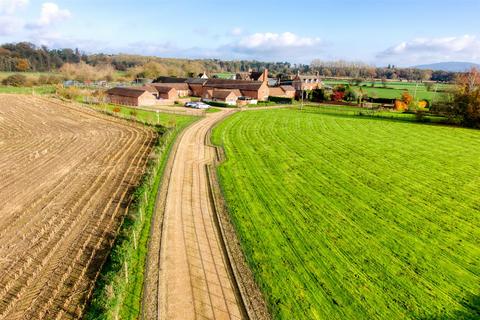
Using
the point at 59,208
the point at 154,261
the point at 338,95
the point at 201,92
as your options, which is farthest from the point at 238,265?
the point at 201,92

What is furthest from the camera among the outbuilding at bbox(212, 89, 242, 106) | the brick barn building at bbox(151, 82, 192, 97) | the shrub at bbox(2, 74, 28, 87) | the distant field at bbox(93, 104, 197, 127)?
the shrub at bbox(2, 74, 28, 87)

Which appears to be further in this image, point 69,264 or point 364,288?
point 69,264

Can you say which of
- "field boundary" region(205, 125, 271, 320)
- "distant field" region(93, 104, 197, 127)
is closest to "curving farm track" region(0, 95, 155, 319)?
"distant field" region(93, 104, 197, 127)

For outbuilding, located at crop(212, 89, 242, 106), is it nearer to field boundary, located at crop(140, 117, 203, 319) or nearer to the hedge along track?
field boundary, located at crop(140, 117, 203, 319)

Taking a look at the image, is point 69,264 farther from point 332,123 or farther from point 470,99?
point 470,99

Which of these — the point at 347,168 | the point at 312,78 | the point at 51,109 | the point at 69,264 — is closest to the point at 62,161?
the point at 69,264

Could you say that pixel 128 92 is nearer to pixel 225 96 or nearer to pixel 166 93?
pixel 166 93

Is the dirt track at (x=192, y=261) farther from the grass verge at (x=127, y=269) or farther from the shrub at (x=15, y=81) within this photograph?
the shrub at (x=15, y=81)
